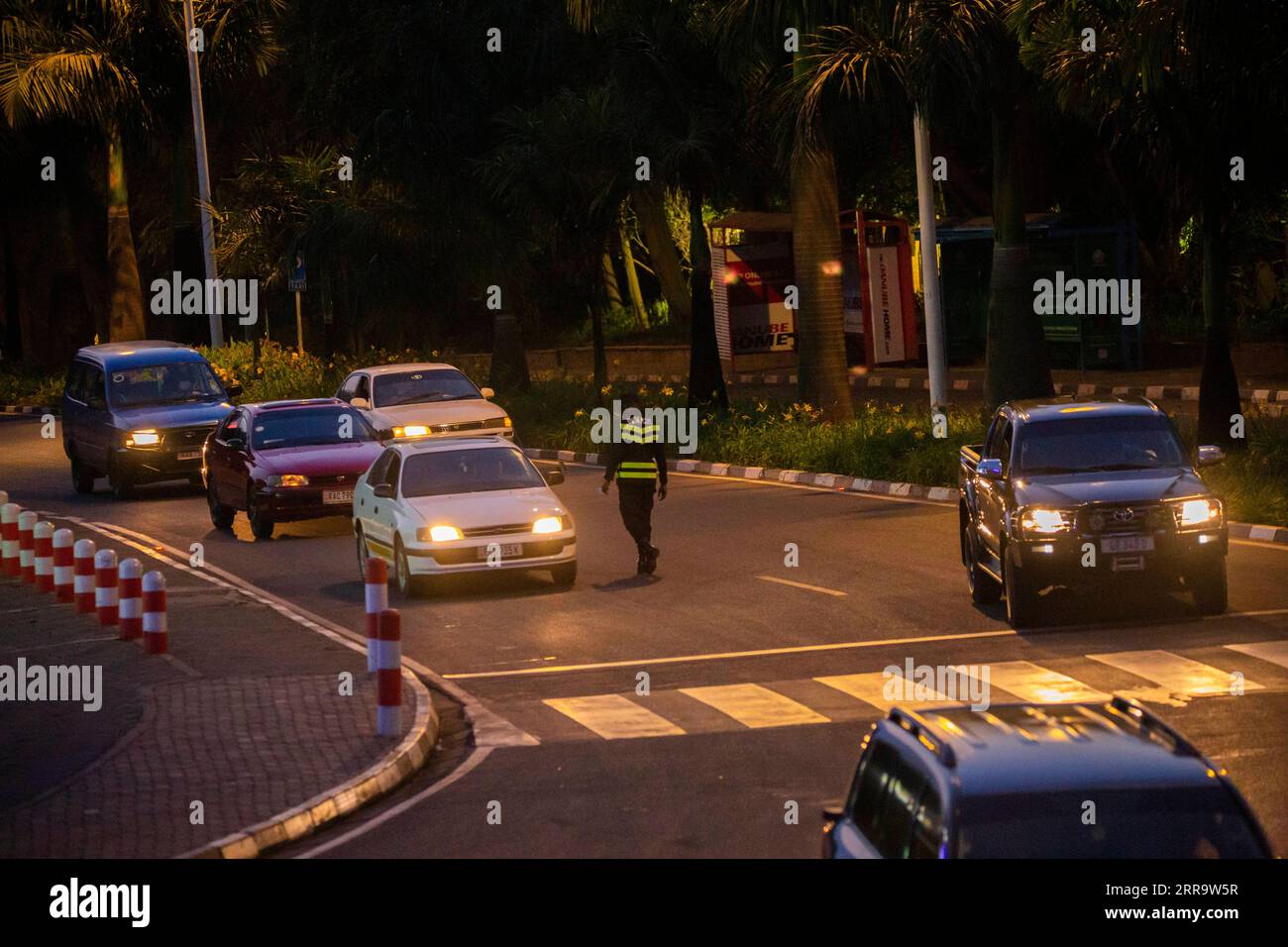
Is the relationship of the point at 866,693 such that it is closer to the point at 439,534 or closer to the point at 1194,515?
the point at 1194,515

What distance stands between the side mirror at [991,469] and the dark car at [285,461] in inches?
381

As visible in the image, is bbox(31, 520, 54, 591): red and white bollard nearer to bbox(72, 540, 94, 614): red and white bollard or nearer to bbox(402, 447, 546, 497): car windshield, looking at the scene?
bbox(72, 540, 94, 614): red and white bollard

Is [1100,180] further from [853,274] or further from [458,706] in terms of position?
[458,706]

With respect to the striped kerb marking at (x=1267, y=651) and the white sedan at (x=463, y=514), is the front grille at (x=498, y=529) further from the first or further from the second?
the striped kerb marking at (x=1267, y=651)

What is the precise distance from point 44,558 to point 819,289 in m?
15.0

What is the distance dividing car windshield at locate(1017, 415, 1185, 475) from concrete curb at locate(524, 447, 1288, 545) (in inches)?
162

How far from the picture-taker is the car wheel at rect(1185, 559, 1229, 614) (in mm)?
17219

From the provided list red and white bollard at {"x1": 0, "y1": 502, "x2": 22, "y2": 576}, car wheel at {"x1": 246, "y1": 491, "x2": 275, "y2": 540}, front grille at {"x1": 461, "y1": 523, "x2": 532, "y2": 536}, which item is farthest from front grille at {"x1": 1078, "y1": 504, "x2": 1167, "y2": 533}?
red and white bollard at {"x1": 0, "y1": 502, "x2": 22, "y2": 576}

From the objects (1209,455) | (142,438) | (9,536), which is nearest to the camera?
(1209,455)

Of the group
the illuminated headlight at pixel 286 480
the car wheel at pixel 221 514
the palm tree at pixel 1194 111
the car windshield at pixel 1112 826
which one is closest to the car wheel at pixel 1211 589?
the palm tree at pixel 1194 111

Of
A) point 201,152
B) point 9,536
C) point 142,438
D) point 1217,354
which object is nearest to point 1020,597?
point 1217,354

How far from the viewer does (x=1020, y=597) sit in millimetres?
17297
